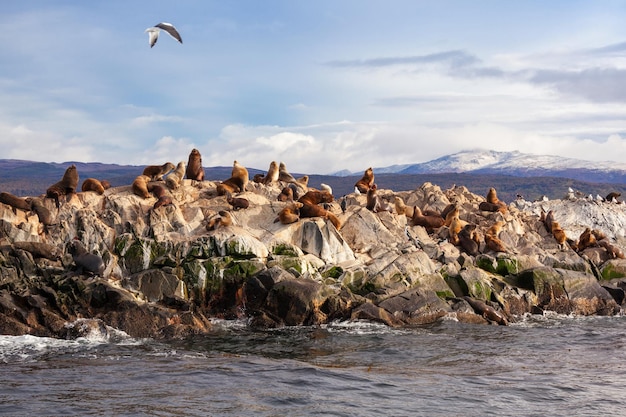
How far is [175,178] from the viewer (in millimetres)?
24953

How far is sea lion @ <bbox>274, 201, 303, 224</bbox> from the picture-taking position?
22.7 metres

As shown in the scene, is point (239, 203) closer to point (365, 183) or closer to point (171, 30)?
point (171, 30)

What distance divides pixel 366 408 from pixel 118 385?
446 cm

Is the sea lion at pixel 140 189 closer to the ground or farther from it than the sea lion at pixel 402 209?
farther from it

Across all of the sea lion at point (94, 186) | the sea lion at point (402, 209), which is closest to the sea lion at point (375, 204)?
the sea lion at point (402, 209)

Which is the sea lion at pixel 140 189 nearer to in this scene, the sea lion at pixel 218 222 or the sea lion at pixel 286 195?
the sea lion at pixel 218 222

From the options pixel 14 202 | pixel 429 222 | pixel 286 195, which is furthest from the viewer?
pixel 429 222

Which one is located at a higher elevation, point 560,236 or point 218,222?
point 218,222

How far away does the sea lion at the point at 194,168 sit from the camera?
27.0m

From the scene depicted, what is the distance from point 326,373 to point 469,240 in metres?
11.9

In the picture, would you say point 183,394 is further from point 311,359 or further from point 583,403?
point 583,403

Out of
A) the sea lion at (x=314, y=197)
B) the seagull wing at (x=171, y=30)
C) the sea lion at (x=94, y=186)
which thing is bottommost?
the sea lion at (x=314, y=197)

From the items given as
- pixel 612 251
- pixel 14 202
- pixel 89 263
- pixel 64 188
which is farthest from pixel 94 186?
pixel 612 251

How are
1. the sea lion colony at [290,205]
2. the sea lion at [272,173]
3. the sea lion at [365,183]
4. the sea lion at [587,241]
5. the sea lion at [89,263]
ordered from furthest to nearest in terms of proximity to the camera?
the sea lion at [365,183]
the sea lion at [272,173]
the sea lion at [587,241]
the sea lion colony at [290,205]
the sea lion at [89,263]
